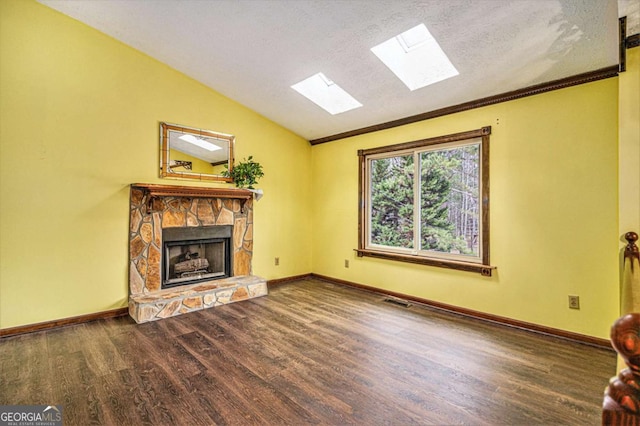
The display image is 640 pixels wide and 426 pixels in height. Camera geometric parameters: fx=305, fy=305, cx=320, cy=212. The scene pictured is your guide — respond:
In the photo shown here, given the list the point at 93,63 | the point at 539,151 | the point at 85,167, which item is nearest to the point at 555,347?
the point at 539,151

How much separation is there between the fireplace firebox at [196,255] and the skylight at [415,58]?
3.02 m

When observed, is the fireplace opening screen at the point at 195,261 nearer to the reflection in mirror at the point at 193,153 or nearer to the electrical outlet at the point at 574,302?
the reflection in mirror at the point at 193,153

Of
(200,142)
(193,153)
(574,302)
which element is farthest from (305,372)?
(200,142)

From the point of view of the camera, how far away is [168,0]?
2.73m

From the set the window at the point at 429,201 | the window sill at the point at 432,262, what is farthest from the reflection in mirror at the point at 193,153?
the window sill at the point at 432,262

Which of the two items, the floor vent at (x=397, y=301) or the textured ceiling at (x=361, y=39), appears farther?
the floor vent at (x=397, y=301)

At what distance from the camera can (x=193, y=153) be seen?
4.12 meters

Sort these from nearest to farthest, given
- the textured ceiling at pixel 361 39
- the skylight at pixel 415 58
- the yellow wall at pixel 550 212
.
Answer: the textured ceiling at pixel 361 39 → the yellow wall at pixel 550 212 → the skylight at pixel 415 58

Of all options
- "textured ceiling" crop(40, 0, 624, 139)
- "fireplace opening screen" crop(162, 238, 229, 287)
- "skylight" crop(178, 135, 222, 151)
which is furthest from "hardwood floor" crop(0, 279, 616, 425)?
"textured ceiling" crop(40, 0, 624, 139)

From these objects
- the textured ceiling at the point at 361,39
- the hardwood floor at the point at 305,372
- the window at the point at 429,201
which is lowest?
the hardwood floor at the point at 305,372

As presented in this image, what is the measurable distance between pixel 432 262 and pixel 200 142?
3.46 meters

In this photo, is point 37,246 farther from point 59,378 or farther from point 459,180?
point 459,180

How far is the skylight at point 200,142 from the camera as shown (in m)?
4.05

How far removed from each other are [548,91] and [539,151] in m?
0.58
